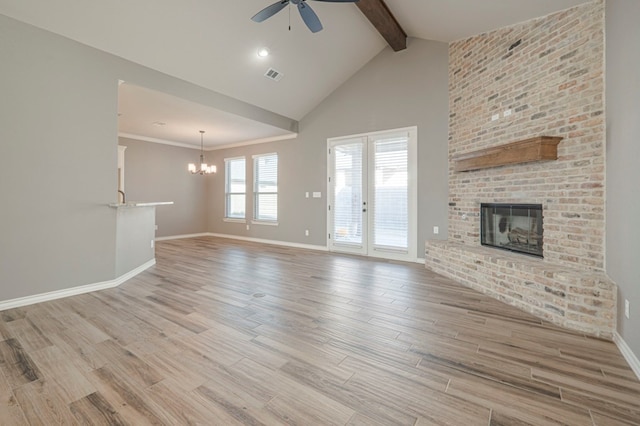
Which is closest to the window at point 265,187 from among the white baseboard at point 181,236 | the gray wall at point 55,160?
the white baseboard at point 181,236

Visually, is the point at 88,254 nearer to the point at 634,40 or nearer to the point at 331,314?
the point at 331,314

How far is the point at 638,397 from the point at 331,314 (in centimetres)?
206

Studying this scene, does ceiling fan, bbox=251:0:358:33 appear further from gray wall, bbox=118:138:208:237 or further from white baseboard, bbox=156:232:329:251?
gray wall, bbox=118:138:208:237

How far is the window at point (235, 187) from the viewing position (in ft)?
26.6

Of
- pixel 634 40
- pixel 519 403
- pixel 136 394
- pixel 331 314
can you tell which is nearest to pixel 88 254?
pixel 136 394

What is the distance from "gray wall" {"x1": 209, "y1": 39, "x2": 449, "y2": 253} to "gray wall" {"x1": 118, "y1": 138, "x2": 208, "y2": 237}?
6.97 feet

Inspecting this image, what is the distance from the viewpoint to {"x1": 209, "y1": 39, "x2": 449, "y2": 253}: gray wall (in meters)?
4.85

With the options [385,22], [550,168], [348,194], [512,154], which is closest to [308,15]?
[385,22]

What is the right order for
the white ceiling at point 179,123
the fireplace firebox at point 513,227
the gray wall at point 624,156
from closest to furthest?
the gray wall at point 624,156
the fireplace firebox at point 513,227
the white ceiling at point 179,123

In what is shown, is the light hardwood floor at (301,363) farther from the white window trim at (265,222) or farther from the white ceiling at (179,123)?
the white window trim at (265,222)

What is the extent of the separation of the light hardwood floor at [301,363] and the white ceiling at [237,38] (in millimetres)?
3091

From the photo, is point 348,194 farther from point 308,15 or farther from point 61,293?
point 61,293

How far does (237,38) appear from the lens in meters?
4.10

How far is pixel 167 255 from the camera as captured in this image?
5648 mm
